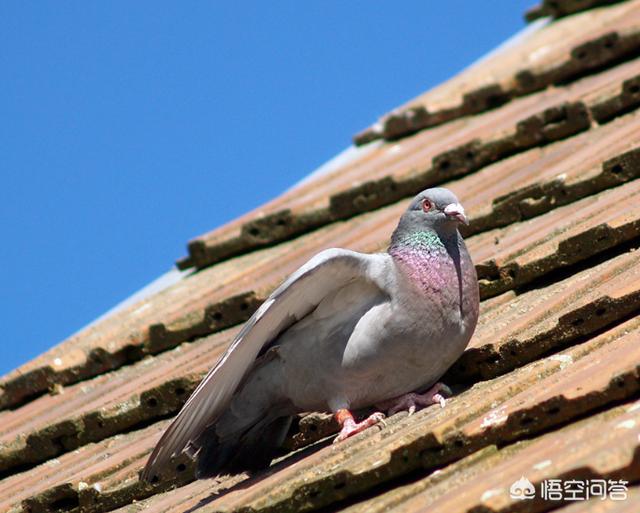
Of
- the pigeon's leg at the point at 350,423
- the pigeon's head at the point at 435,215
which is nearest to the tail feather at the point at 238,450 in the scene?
the pigeon's leg at the point at 350,423

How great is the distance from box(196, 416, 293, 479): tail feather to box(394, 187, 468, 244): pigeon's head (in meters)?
0.61

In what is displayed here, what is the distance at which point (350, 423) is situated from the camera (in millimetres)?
3465

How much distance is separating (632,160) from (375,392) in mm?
1102

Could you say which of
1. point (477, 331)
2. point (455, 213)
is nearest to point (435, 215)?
point (455, 213)

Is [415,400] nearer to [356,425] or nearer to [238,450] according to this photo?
[356,425]

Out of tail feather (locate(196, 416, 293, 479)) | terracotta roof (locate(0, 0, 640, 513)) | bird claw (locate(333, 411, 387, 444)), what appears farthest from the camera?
tail feather (locate(196, 416, 293, 479))

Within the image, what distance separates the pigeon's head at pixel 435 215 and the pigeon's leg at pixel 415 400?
42 cm

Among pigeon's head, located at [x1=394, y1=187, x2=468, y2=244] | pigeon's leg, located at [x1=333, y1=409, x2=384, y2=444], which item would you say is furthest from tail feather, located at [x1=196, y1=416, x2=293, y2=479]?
pigeon's head, located at [x1=394, y1=187, x2=468, y2=244]

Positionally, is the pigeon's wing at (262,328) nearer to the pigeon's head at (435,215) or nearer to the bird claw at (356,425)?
the pigeon's head at (435,215)

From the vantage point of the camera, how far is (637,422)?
94.4 inches

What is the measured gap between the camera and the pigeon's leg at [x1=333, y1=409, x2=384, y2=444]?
134 inches

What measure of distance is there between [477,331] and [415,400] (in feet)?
1.07

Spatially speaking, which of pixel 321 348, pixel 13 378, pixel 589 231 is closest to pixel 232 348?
pixel 321 348

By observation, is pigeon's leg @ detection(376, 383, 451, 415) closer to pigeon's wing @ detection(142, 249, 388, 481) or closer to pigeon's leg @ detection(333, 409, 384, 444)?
pigeon's leg @ detection(333, 409, 384, 444)
